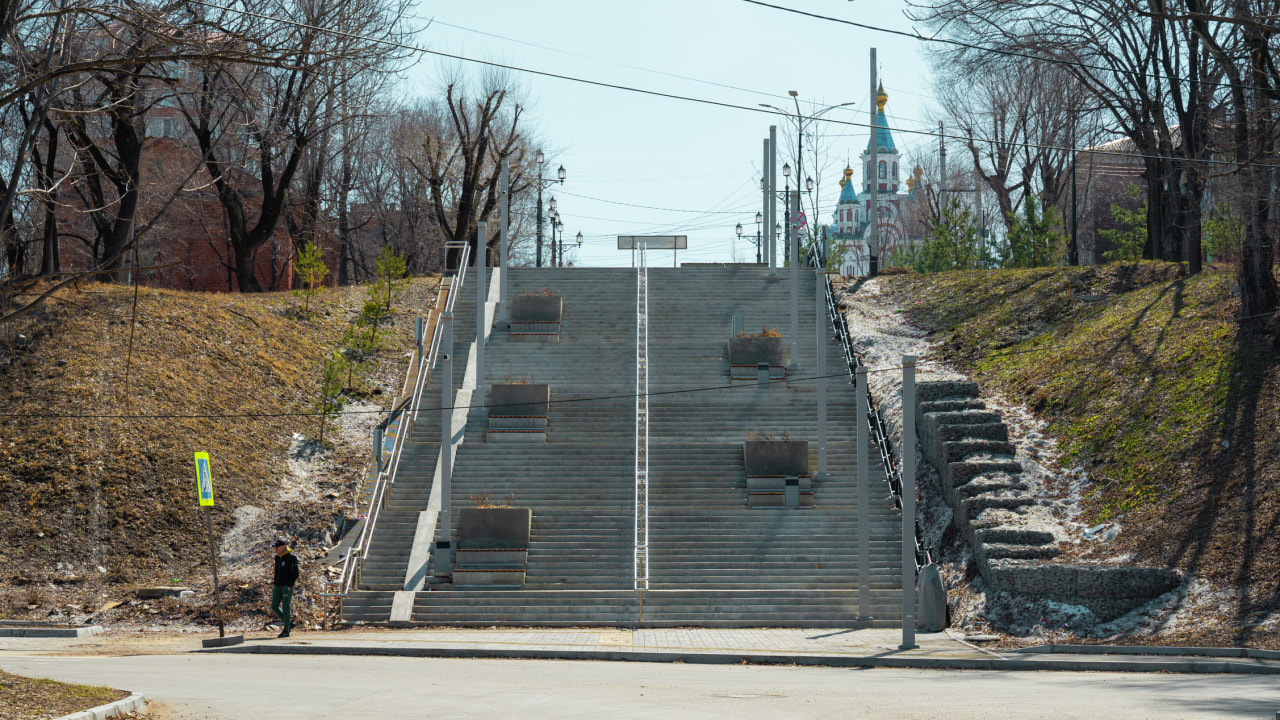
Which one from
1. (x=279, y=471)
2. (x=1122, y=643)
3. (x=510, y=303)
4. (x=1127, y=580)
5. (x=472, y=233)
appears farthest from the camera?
(x=472, y=233)

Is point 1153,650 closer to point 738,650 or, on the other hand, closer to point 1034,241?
point 738,650

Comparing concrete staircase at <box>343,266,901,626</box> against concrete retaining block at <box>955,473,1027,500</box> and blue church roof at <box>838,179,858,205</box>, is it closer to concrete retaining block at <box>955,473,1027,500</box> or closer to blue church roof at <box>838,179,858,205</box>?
concrete retaining block at <box>955,473,1027,500</box>

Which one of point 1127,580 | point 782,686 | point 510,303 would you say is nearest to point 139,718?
point 782,686

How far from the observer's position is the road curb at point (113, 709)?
9.19m

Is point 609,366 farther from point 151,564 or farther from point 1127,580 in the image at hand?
point 1127,580

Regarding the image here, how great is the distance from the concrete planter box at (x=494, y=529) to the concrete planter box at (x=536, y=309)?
11348 mm

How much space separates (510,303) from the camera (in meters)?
32.9

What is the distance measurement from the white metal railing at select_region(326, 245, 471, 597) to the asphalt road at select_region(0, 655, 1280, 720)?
5120mm

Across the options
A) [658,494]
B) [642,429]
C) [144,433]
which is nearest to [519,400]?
[642,429]

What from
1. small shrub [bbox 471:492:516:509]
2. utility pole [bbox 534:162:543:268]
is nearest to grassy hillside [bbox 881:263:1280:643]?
small shrub [bbox 471:492:516:509]

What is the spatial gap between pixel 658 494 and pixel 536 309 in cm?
984

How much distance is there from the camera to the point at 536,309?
31.8m

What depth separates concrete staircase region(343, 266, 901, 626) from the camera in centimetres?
1970

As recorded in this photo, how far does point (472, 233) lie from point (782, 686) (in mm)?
38852
